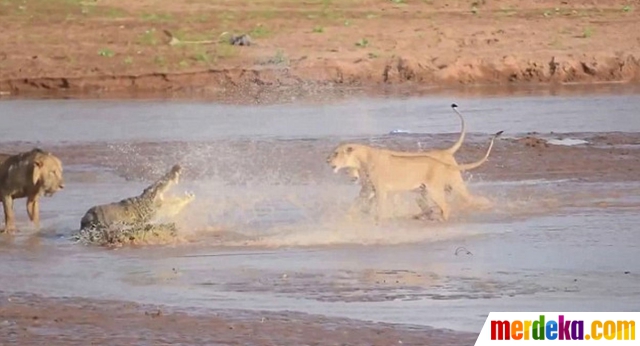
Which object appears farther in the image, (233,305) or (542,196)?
(542,196)

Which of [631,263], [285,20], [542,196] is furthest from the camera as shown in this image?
[285,20]

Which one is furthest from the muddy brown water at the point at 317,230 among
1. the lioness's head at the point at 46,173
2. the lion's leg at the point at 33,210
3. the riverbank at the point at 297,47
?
Result: the riverbank at the point at 297,47

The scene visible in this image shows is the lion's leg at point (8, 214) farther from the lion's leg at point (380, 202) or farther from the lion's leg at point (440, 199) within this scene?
the lion's leg at point (440, 199)

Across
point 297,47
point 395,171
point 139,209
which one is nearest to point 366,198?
point 395,171

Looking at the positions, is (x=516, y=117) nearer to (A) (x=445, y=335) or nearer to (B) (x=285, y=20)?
(B) (x=285, y=20)

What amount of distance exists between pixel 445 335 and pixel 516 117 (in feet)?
38.9

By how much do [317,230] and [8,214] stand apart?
2457 mm

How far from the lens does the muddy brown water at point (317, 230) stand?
384 inches

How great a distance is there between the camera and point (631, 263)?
1073 centimetres

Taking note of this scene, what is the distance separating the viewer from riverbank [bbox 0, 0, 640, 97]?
24156mm

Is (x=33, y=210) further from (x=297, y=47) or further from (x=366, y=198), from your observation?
(x=297, y=47)

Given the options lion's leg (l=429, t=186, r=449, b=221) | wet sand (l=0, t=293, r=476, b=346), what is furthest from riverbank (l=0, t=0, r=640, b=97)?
wet sand (l=0, t=293, r=476, b=346)

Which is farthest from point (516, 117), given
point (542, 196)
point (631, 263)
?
point (631, 263)

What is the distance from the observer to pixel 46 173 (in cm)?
1264
